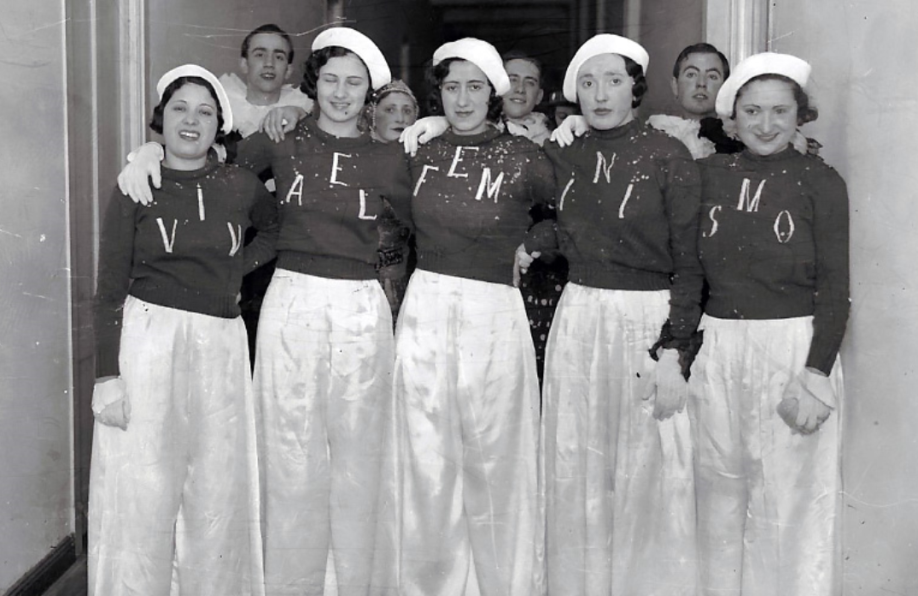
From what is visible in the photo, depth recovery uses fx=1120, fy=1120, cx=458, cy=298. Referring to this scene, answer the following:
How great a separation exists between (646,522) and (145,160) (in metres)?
1.59

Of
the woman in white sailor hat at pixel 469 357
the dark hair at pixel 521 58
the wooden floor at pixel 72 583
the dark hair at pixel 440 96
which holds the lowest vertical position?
the wooden floor at pixel 72 583

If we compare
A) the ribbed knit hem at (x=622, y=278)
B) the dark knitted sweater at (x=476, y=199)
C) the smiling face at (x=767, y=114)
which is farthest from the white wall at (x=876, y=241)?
the dark knitted sweater at (x=476, y=199)

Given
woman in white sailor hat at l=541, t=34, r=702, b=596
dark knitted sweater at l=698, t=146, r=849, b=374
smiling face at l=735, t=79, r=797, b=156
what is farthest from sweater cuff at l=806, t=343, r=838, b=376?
smiling face at l=735, t=79, r=797, b=156

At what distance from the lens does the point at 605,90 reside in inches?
113

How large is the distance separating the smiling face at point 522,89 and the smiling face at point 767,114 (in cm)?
52

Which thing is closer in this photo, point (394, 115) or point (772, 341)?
point (772, 341)

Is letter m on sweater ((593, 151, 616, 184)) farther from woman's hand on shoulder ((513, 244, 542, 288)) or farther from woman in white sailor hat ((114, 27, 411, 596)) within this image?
woman in white sailor hat ((114, 27, 411, 596))

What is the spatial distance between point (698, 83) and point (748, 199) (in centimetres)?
35

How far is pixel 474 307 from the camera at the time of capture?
2895 mm

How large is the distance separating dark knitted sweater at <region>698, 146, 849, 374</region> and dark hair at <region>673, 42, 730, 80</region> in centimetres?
26

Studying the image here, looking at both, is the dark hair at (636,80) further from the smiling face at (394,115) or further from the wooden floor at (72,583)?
the wooden floor at (72,583)

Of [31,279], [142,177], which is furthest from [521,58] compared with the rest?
[31,279]

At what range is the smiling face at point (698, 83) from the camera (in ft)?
9.59

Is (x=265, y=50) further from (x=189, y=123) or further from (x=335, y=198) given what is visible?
(x=335, y=198)
